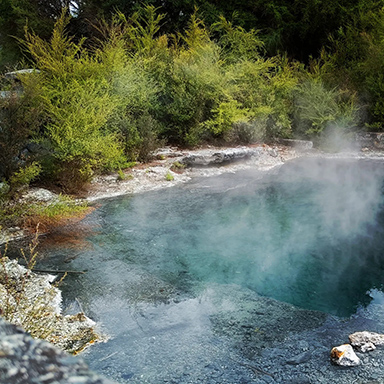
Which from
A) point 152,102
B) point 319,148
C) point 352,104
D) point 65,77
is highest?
point 65,77

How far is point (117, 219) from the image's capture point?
764cm

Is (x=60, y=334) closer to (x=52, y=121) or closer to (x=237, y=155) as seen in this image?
(x=52, y=121)

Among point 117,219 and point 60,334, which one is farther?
point 117,219

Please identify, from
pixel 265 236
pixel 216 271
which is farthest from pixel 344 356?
pixel 265 236

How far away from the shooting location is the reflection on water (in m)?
3.93

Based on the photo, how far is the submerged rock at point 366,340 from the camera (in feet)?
12.7

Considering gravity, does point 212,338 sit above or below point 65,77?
below

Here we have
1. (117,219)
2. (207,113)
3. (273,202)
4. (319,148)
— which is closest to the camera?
(117,219)

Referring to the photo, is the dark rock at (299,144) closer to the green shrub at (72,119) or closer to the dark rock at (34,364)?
the green shrub at (72,119)

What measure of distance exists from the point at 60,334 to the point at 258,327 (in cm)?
201

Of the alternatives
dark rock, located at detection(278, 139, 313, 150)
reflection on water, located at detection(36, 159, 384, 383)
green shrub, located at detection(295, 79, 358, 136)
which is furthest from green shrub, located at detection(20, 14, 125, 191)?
green shrub, located at detection(295, 79, 358, 136)

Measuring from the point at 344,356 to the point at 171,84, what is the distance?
11157mm

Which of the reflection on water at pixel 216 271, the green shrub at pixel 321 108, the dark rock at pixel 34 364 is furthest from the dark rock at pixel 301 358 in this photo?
the green shrub at pixel 321 108

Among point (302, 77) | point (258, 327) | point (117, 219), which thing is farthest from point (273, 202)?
point (302, 77)
